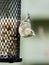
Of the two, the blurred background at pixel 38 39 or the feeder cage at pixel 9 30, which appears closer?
the feeder cage at pixel 9 30

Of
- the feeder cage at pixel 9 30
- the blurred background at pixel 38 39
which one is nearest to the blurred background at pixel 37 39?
the blurred background at pixel 38 39

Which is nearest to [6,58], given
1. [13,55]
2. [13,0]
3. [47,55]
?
[13,55]

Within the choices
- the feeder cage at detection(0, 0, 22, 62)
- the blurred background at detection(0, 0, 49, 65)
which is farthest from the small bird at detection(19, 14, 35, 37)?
the blurred background at detection(0, 0, 49, 65)

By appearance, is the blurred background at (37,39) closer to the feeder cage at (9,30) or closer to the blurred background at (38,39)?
the blurred background at (38,39)

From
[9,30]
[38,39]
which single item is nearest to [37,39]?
[38,39]

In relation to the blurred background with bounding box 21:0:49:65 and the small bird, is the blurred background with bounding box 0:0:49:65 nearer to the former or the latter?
the blurred background with bounding box 21:0:49:65

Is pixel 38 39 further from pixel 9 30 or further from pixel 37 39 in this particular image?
pixel 9 30

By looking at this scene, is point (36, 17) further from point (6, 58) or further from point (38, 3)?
point (6, 58)
